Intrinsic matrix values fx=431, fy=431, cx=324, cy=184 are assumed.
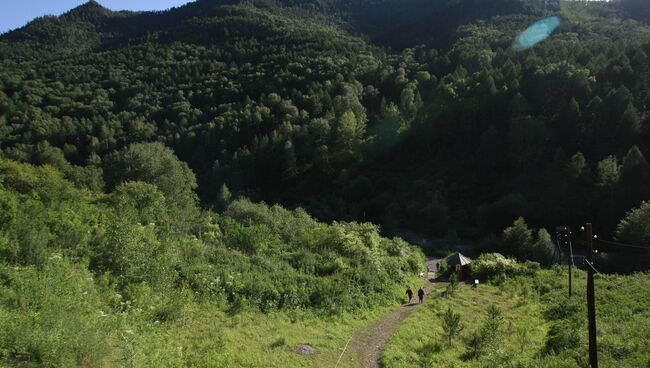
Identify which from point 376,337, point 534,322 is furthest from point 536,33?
point 376,337

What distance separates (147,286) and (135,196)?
18.8 meters

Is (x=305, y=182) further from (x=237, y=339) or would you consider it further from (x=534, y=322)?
(x=237, y=339)

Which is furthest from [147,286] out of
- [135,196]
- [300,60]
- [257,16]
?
[257,16]

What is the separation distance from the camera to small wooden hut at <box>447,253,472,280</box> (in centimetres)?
4010

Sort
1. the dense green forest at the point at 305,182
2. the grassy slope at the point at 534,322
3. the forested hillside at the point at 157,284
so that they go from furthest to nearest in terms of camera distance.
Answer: the grassy slope at the point at 534,322, the dense green forest at the point at 305,182, the forested hillside at the point at 157,284

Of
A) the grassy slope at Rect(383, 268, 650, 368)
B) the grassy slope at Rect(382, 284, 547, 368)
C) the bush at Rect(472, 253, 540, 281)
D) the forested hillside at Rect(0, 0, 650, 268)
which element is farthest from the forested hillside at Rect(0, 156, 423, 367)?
the forested hillside at Rect(0, 0, 650, 268)

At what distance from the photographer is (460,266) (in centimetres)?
4012

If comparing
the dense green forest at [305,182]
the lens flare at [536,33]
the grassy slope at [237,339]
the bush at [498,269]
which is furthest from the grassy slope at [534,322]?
the lens flare at [536,33]

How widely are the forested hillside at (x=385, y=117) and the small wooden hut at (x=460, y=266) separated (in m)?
23.3

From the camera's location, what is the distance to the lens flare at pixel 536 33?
12240 cm

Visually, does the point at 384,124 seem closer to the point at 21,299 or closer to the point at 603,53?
the point at 603,53

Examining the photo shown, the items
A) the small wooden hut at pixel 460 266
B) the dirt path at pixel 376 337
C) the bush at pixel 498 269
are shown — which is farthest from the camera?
the small wooden hut at pixel 460 266

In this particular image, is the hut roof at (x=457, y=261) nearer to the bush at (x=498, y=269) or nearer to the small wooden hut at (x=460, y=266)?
the small wooden hut at (x=460, y=266)

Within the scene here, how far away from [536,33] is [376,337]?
147 metres
